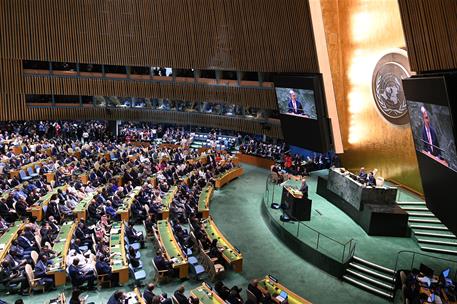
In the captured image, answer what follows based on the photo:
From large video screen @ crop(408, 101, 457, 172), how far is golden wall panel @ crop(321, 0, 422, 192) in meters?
3.98

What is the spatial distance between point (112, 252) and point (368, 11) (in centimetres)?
1199

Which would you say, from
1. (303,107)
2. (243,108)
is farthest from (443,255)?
(243,108)

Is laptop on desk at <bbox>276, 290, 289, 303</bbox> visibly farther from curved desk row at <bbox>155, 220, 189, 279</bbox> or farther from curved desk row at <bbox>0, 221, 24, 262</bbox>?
curved desk row at <bbox>0, 221, 24, 262</bbox>

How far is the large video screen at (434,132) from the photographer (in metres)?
7.46

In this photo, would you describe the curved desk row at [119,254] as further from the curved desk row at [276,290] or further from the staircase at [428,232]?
the staircase at [428,232]

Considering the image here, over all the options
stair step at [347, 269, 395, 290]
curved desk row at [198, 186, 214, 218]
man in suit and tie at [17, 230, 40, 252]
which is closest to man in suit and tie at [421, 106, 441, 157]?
stair step at [347, 269, 395, 290]

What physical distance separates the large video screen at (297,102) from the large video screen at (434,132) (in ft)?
17.9

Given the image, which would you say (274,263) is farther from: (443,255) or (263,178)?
(263,178)

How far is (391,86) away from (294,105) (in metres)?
3.92

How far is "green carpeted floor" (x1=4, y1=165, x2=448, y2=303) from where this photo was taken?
9078mm

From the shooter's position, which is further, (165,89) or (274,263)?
(165,89)

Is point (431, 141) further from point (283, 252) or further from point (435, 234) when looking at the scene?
point (283, 252)

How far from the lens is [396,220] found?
1130cm

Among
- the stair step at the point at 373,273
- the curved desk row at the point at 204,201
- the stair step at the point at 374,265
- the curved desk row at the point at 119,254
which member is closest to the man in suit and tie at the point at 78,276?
the curved desk row at the point at 119,254
